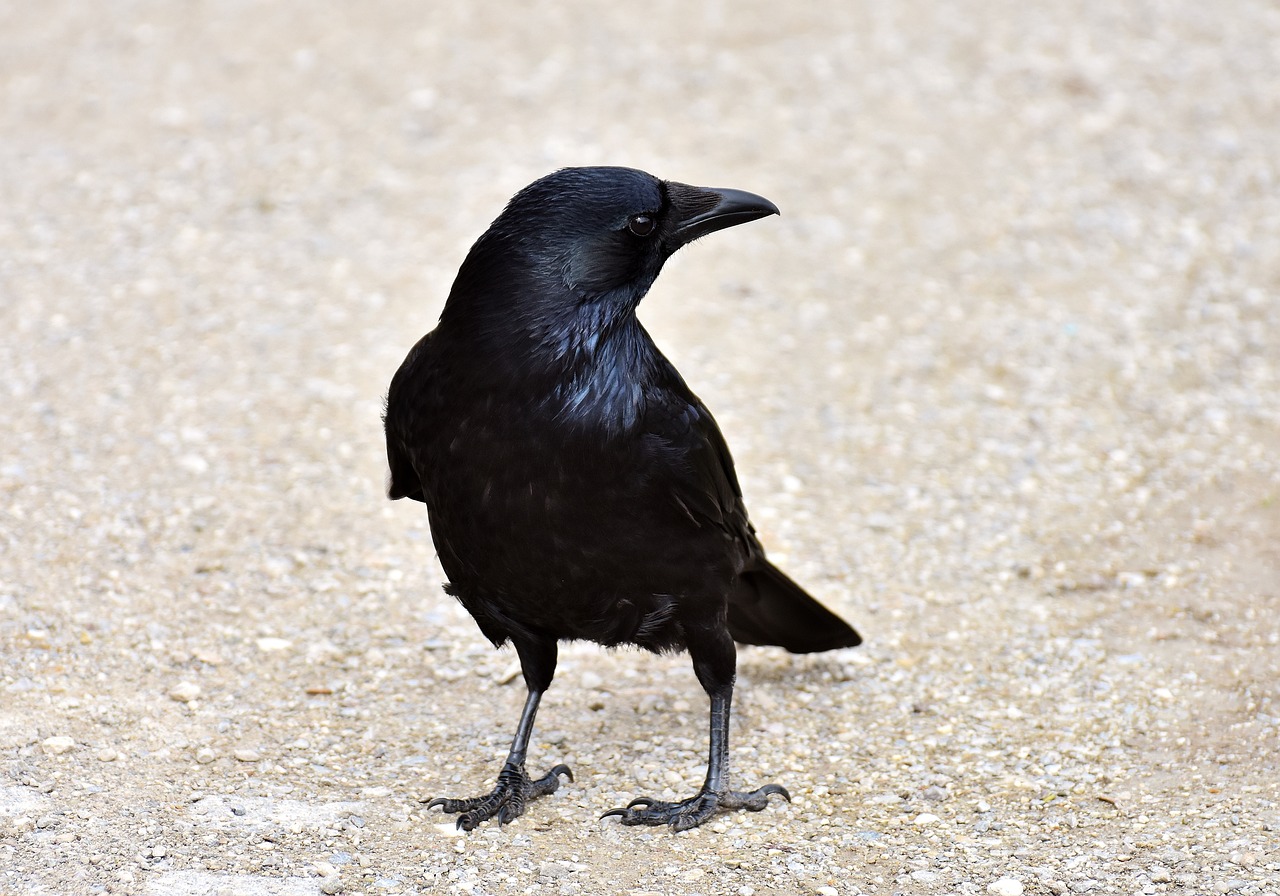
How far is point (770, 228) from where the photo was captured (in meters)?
9.05

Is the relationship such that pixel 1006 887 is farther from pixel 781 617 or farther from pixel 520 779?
pixel 520 779

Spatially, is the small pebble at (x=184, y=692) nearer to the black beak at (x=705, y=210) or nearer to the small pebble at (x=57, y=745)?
the small pebble at (x=57, y=745)

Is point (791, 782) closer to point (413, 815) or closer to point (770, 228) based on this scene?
point (413, 815)

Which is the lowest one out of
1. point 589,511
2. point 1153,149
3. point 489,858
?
point 489,858

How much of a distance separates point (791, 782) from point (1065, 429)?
3.20 m

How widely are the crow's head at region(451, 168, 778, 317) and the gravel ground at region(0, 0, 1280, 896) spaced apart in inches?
63.9

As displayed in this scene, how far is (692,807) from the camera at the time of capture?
14.8 feet

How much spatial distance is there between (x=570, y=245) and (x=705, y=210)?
1.56 feet

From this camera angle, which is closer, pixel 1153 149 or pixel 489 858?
pixel 489 858

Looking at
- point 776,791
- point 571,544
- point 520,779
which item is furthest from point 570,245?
point 776,791

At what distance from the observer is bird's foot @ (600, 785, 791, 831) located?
4461mm

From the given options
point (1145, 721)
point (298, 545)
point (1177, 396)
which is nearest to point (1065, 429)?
point (1177, 396)

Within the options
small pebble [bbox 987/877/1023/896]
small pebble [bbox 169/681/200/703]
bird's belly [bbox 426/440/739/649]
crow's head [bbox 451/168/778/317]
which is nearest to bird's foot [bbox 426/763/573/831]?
bird's belly [bbox 426/440/739/649]

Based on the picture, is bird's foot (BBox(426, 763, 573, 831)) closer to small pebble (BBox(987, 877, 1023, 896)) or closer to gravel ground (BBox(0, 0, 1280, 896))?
gravel ground (BBox(0, 0, 1280, 896))
